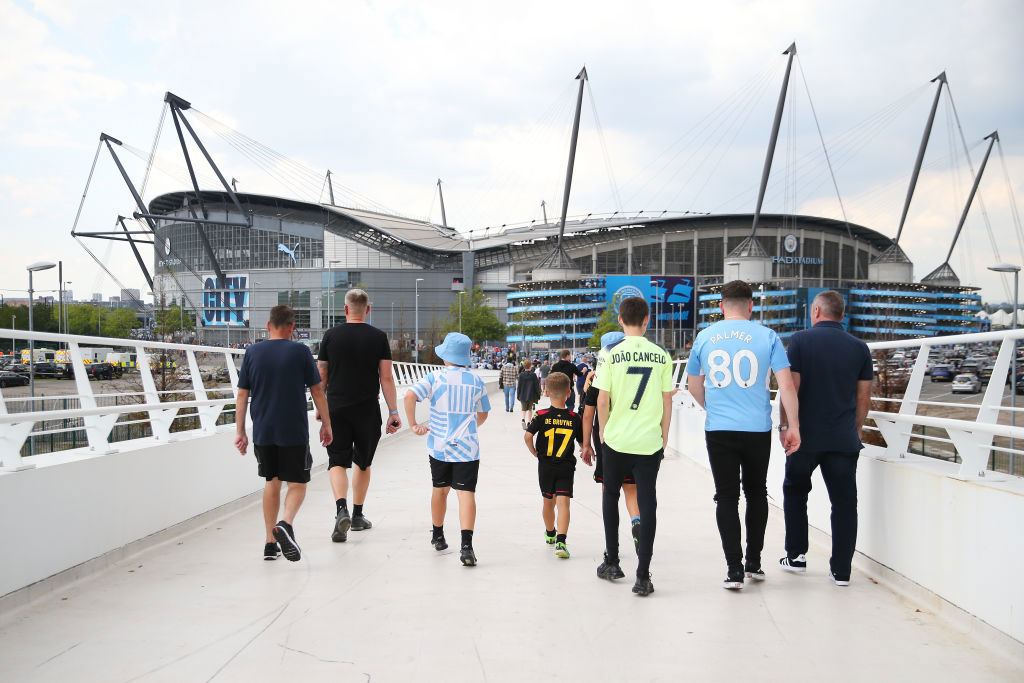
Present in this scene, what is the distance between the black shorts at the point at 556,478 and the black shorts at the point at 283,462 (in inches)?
70.6

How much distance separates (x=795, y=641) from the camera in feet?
14.2

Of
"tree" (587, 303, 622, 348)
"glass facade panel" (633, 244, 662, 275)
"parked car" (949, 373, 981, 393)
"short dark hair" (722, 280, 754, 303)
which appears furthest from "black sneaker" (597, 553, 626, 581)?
"glass facade panel" (633, 244, 662, 275)

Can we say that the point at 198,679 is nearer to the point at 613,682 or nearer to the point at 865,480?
the point at 613,682

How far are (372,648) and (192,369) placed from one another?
5385 mm

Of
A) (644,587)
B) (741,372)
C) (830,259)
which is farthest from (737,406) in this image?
(830,259)

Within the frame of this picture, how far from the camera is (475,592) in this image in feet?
17.2

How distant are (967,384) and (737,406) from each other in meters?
8.24

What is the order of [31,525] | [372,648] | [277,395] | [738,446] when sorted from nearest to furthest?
[372,648] < [31,525] < [738,446] < [277,395]

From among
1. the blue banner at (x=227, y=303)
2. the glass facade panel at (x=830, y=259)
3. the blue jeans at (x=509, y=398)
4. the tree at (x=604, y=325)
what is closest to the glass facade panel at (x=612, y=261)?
the tree at (x=604, y=325)

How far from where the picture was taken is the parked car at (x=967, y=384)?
980cm

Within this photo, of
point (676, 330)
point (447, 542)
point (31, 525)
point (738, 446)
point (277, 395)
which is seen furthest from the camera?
point (676, 330)

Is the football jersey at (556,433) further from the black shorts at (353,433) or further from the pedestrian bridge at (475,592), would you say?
the black shorts at (353,433)

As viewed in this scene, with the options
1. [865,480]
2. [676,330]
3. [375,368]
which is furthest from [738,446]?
[676,330]

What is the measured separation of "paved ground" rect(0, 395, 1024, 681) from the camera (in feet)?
12.7
